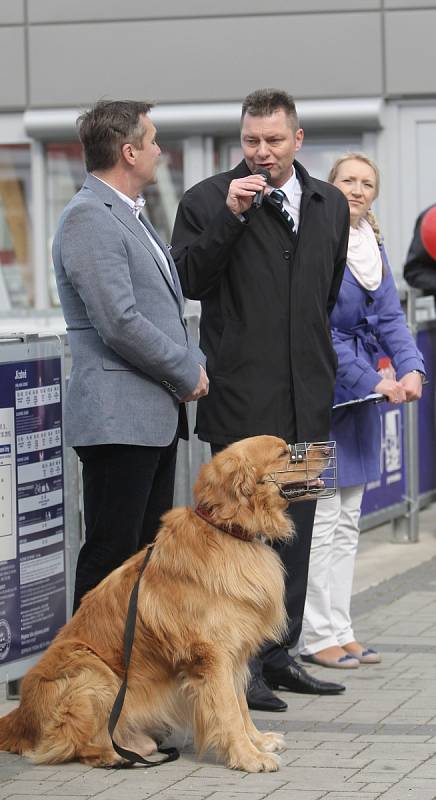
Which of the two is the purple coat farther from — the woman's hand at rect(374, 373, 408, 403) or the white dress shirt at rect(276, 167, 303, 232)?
the white dress shirt at rect(276, 167, 303, 232)

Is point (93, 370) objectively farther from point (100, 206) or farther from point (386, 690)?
point (386, 690)

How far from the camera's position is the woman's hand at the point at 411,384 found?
6332 millimetres

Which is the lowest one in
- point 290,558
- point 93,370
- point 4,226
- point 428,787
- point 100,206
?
point 428,787

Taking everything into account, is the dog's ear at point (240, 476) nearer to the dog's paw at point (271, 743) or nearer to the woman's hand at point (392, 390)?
the dog's paw at point (271, 743)

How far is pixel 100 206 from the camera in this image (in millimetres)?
5164

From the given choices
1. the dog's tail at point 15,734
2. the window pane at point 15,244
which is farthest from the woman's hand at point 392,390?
the window pane at point 15,244

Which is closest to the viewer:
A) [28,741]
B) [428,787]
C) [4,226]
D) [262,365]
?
[428,787]

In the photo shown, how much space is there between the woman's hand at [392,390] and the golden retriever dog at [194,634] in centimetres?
141

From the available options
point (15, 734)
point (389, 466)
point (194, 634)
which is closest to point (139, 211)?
point (194, 634)

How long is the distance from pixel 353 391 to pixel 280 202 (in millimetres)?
994

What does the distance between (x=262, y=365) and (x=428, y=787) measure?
1790mm

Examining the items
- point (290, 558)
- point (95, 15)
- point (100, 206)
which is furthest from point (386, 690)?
point (95, 15)

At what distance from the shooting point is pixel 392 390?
20.7 ft

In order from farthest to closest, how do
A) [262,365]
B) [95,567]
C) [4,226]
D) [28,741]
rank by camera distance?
[4,226]
[262,365]
[95,567]
[28,741]
